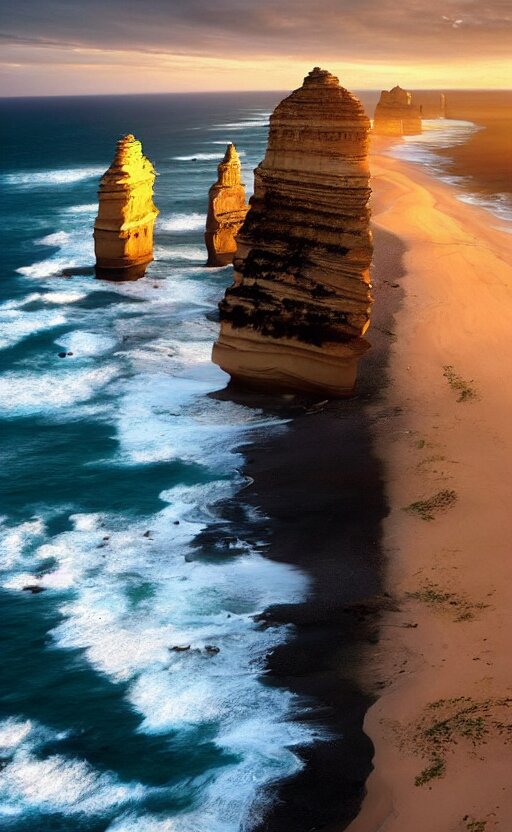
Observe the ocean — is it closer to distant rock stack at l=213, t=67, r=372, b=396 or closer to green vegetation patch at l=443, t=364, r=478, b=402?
distant rock stack at l=213, t=67, r=372, b=396

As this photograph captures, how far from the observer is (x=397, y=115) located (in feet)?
359

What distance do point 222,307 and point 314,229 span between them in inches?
130

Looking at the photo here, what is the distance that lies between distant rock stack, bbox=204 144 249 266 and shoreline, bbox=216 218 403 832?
14.8 metres

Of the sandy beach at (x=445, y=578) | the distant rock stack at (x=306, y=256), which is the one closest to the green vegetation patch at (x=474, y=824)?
the sandy beach at (x=445, y=578)

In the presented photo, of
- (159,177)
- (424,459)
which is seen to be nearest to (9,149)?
(159,177)

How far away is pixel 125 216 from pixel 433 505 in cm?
2212

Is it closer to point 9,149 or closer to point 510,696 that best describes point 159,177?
point 9,149

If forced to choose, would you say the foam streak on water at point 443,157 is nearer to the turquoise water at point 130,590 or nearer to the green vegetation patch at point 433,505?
the turquoise water at point 130,590

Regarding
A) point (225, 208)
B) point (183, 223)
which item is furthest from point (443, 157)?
point (225, 208)

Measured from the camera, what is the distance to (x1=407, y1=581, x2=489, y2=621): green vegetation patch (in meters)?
13.4

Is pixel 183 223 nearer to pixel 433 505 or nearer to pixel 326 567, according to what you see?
pixel 433 505

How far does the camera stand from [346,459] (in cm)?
1905

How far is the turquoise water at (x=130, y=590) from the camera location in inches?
451

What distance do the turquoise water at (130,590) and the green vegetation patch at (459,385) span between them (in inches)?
192
